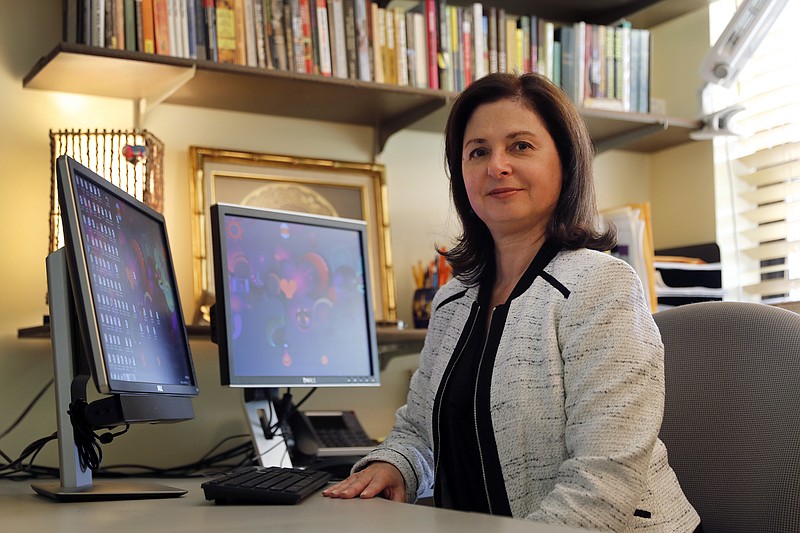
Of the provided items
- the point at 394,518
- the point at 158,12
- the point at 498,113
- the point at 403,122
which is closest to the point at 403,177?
the point at 403,122

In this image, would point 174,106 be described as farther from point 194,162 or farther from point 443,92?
point 443,92

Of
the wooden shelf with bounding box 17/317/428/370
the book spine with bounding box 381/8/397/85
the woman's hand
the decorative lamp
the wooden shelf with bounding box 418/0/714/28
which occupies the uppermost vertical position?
the wooden shelf with bounding box 418/0/714/28

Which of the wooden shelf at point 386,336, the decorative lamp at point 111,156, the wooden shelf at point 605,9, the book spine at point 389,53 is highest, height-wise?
the wooden shelf at point 605,9

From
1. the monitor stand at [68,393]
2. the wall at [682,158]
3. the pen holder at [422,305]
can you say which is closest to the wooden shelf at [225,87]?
the pen holder at [422,305]


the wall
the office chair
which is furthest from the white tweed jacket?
the wall

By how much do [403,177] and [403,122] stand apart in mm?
179

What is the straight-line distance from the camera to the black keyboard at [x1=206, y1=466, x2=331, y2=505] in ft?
3.97

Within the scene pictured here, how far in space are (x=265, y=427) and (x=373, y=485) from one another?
0.62m

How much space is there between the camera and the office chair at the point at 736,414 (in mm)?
1400

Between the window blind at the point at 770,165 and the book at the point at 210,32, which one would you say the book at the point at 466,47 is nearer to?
the book at the point at 210,32

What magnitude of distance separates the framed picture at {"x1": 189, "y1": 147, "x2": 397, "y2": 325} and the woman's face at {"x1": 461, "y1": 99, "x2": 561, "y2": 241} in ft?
2.72

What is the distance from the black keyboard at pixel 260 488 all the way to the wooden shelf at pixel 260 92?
1.03 metres

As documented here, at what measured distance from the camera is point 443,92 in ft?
7.50

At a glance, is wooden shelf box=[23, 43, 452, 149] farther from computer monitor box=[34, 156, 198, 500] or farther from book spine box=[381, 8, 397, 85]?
computer monitor box=[34, 156, 198, 500]
